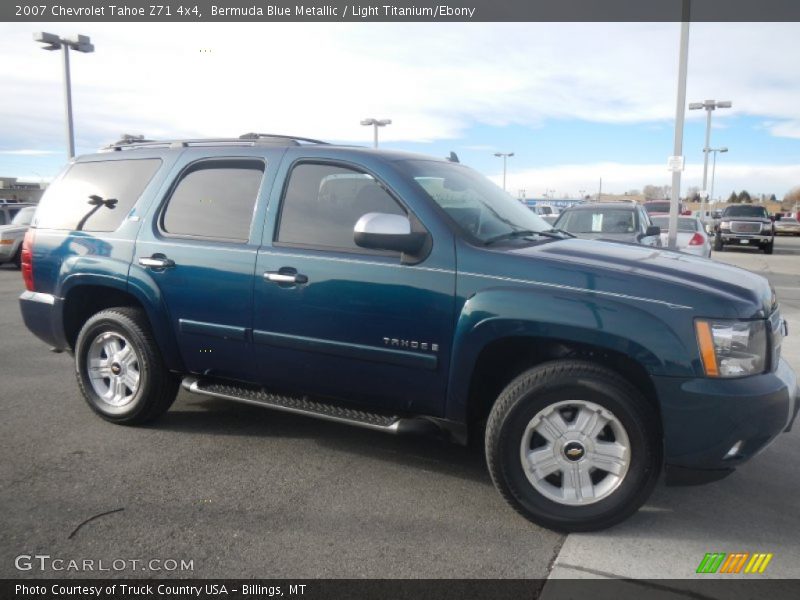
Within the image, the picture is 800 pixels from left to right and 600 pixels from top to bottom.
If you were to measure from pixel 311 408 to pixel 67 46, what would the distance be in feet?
72.0

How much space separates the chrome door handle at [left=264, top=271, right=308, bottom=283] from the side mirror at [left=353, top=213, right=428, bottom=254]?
489mm

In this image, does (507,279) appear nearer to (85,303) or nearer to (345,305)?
(345,305)

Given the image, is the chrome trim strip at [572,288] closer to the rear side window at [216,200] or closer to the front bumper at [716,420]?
the front bumper at [716,420]

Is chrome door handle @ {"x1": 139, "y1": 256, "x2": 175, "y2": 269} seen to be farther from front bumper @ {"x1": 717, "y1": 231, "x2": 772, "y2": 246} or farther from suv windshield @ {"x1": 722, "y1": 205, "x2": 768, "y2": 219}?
suv windshield @ {"x1": 722, "y1": 205, "x2": 768, "y2": 219}

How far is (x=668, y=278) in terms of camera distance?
10.7 feet

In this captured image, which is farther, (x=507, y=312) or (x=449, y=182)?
(x=449, y=182)

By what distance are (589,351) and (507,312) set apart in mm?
450

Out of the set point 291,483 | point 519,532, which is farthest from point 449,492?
point 291,483

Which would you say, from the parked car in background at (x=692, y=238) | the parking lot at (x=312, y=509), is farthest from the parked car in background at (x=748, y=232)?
the parking lot at (x=312, y=509)

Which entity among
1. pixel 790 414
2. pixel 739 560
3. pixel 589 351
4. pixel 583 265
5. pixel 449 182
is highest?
pixel 449 182

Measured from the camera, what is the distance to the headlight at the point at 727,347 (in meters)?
3.08

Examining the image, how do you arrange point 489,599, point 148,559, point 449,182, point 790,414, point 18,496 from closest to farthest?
point 489,599 < point 148,559 < point 790,414 < point 18,496 < point 449,182

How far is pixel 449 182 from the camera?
4191 mm

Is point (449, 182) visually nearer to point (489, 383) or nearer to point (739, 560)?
point (489, 383)
